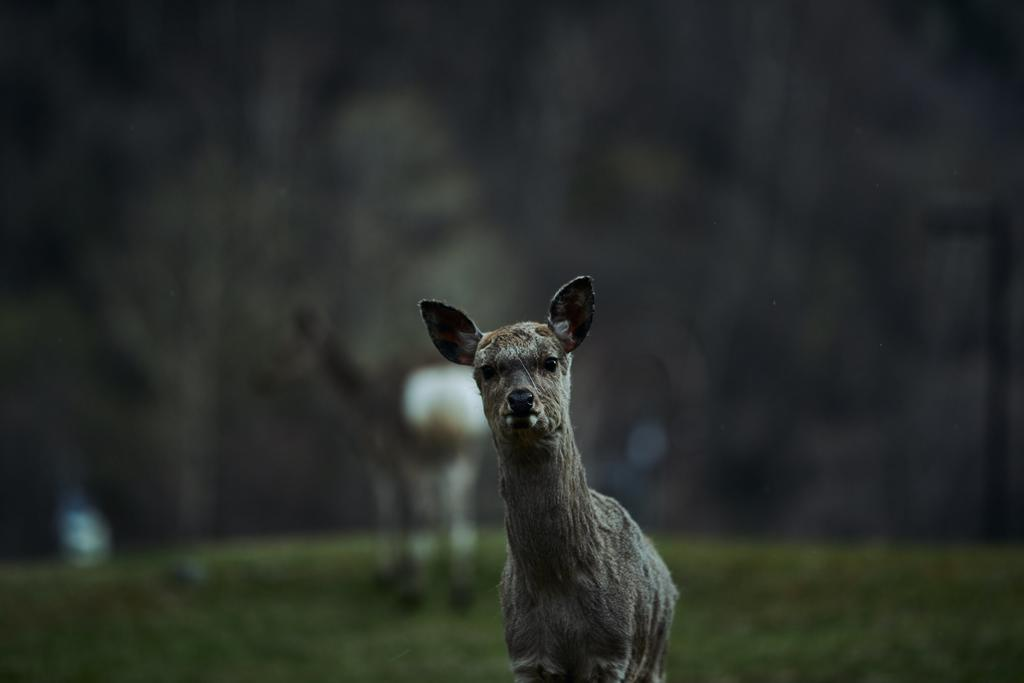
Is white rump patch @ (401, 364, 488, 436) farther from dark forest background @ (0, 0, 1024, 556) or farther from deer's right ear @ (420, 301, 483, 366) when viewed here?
dark forest background @ (0, 0, 1024, 556)

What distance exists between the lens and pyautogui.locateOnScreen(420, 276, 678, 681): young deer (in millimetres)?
4703

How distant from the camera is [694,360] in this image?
29.5 m

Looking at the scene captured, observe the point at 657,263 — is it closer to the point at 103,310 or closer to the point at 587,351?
the point at 587,351

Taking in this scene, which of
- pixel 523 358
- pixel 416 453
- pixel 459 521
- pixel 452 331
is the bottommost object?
pixel 523 358

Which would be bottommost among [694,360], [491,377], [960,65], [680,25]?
[491,377]

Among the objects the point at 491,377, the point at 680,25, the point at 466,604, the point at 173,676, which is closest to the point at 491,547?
the point at 466,604

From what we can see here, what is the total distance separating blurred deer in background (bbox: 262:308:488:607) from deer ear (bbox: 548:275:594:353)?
8.68 metres

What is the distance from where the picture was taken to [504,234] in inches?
1157

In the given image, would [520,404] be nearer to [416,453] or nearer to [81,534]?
[416,453]

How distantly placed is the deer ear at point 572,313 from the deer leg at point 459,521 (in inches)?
359

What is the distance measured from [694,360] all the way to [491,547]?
14337 mm

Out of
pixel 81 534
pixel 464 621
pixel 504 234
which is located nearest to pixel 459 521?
pixel 464 621

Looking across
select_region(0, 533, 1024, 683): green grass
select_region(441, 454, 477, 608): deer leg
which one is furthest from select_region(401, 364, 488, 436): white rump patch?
select_region(0, 533, 1024, 683): green grass

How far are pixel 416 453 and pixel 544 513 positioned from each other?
9.93 meters
